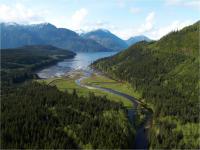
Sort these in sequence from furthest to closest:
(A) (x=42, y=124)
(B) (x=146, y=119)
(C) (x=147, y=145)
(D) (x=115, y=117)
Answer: (B) (x=146, y=119) → (D) (x=115, y=117) → (A) (x=42, y=124) → (C) (x=147, y=145)

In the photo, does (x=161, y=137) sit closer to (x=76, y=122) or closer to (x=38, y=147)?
(x=76, y=122)

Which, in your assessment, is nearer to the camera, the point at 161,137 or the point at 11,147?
the point at 11,147

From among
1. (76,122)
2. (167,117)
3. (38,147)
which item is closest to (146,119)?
(167,117)

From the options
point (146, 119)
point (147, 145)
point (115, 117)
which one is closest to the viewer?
point (147, 145)

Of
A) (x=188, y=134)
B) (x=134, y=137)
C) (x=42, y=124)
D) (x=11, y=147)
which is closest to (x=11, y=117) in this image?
(x=42, y=124)

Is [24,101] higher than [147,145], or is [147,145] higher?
[24,101]

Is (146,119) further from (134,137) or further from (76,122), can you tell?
(76,122)
